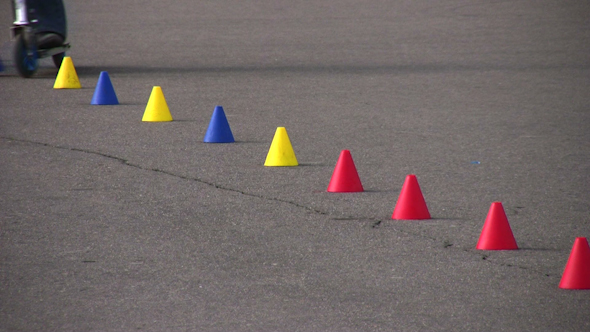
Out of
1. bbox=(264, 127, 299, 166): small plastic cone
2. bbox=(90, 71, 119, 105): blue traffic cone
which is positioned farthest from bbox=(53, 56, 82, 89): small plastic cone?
bbox=(264, 127, 299, 166): small plastic cone

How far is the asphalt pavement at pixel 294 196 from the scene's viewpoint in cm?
427

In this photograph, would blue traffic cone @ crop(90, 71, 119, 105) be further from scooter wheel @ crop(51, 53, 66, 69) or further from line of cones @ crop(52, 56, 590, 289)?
scooter wheel @ crop(51, 53, 66, 69)

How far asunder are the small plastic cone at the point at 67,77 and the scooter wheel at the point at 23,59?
30.7 inches

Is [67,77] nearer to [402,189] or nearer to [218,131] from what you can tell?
[218,131]

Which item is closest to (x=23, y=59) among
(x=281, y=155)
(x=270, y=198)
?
(x=281, y=155)

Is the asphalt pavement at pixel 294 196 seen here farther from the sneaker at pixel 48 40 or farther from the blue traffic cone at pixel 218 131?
the sneaker at pixel 48 40

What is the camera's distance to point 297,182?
274 inches

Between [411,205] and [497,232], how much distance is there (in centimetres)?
82

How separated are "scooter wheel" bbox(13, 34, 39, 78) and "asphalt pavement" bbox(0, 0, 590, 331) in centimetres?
17

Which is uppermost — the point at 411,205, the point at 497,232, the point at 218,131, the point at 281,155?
the point at 497,232

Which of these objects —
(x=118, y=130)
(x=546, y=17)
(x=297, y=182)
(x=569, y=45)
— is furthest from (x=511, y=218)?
(x=546, y=17)

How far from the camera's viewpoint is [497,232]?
5.18 m

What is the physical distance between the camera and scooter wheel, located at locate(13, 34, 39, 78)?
40.3ft

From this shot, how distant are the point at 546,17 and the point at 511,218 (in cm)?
1854
